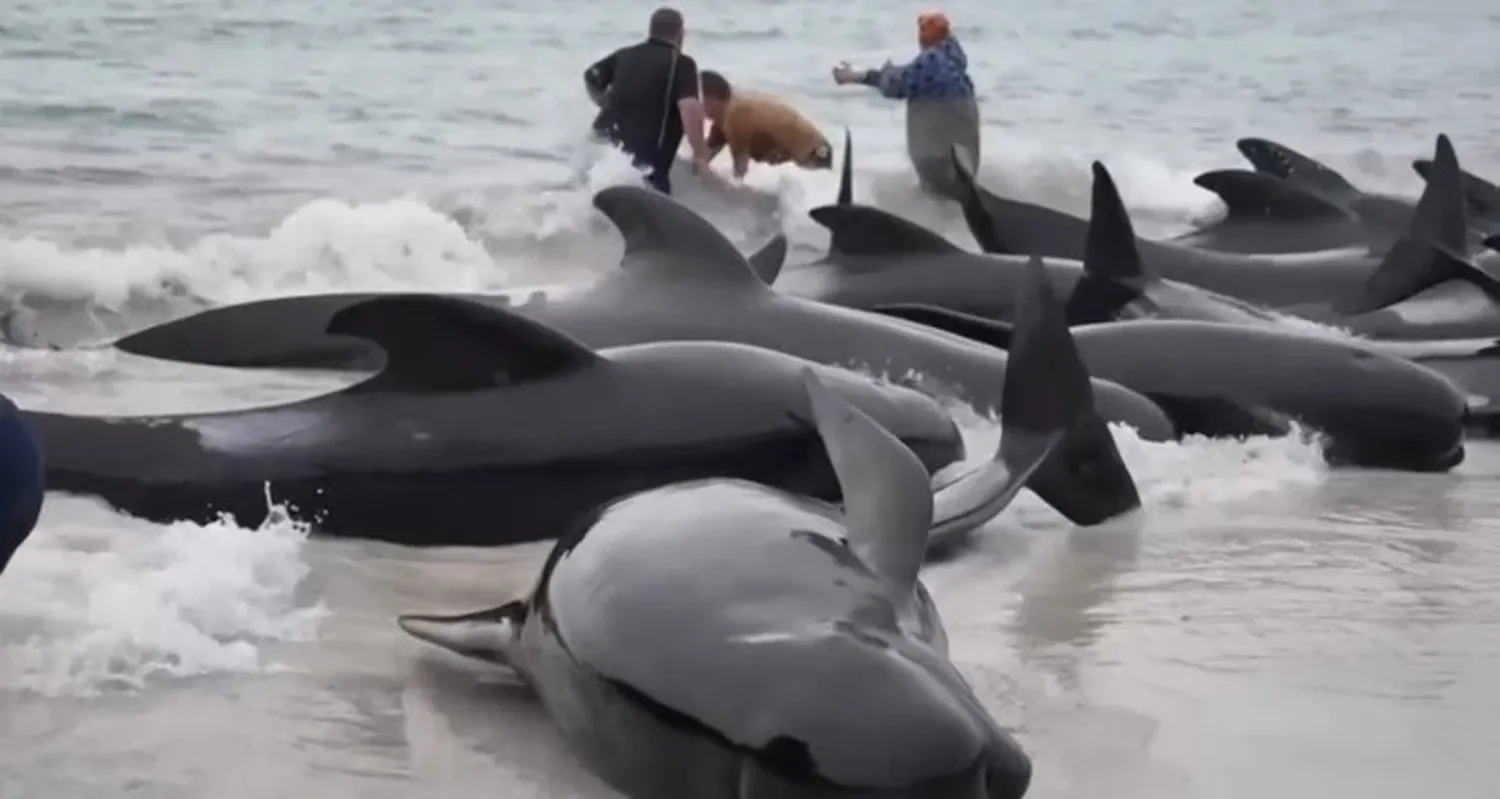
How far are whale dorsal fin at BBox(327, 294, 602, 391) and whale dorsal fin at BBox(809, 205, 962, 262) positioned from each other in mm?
3384

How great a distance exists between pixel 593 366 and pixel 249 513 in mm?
1004

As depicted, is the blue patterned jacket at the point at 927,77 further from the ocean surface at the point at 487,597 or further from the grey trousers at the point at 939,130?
the ocean surface at the point at 487,597

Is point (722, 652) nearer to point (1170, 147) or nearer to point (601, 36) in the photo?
point (1170, 147)

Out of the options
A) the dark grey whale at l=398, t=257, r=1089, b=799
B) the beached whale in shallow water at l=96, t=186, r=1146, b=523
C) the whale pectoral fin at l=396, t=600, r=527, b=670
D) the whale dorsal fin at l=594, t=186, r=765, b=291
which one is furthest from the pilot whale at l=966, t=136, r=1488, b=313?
the dark grey whale at l=398, t=257, r=1089, b=799

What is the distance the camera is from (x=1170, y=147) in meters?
26.6

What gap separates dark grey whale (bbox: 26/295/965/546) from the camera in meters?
5.66

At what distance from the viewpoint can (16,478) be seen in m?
3.29

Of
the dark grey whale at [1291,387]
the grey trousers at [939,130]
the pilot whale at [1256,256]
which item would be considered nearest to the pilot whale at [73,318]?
the pilot whale at [1256,256]

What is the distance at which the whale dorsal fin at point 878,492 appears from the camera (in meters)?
3.92

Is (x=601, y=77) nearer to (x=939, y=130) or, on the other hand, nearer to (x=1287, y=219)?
(x=939, y=130)

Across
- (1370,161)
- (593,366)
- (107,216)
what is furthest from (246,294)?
(1370,161)

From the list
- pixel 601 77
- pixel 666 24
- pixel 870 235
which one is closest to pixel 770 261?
pixel 870 235

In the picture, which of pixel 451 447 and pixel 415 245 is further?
pixel 415 245

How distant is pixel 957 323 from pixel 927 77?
764cm
